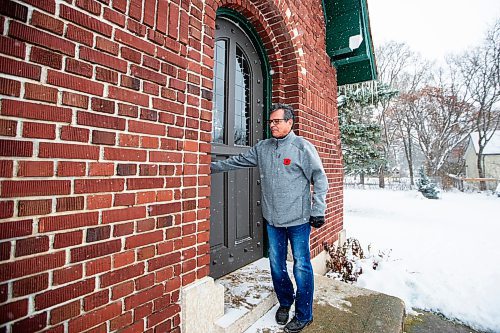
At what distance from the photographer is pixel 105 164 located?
5.02 ft

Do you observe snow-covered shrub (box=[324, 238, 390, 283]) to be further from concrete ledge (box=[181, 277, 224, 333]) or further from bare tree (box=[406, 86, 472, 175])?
bare tree (box=[406, 86, 472, 175])

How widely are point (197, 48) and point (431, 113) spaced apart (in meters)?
30.6

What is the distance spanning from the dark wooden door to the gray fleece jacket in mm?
594

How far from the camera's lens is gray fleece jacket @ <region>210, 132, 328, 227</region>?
2350mm

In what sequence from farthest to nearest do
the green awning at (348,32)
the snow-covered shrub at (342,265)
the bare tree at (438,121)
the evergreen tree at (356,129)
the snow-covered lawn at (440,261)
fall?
the bare tree at (438,121) → the evergreen tree at (356,129) → the green awning at (348,32) → the snow-covered shrub at (342,265) → the snow-covered lawn at (440,261)

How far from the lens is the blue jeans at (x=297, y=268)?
234cm

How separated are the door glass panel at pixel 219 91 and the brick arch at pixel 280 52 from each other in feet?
2.24

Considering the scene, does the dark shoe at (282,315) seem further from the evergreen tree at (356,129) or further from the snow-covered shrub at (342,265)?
the evergreen tree at (356,129)

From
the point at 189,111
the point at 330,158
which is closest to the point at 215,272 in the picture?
the point at 189,111

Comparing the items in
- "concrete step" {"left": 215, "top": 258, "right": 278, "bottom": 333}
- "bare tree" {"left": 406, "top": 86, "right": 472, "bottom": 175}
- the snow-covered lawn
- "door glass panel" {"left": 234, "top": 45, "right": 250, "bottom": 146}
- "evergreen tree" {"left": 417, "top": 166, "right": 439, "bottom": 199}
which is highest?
"bare tree" {"left": 406, "top": 86, "right": 472, "bottom": 175}

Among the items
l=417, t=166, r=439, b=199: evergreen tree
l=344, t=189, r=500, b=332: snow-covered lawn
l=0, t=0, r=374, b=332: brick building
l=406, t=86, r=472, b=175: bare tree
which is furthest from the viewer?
l=406, t=86, r=472, b=175: bare tree

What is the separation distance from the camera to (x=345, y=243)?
537 cm

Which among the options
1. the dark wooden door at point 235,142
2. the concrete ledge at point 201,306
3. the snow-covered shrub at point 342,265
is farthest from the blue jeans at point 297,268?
the snow-covered shrub at point 342,265

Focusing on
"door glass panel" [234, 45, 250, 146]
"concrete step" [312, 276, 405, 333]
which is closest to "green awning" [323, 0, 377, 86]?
"door glass panel" [234, 45, 250, 146]
